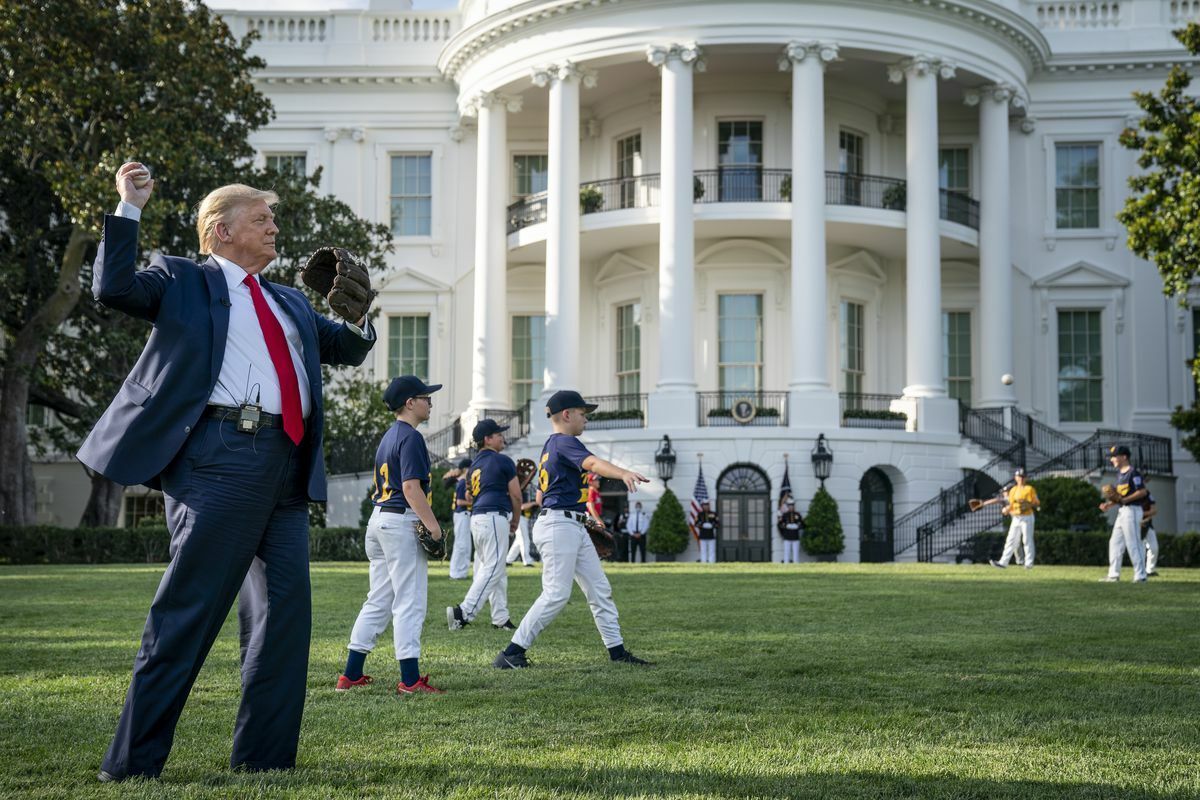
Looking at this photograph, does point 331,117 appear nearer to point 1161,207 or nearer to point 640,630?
point 1161,207

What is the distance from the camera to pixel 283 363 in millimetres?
5430

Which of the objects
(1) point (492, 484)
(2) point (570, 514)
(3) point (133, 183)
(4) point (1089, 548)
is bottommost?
(4) point (1089, 548)

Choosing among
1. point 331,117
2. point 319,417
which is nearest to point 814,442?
point 331,117

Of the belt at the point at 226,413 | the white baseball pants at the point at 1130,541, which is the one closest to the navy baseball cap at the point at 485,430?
the belt at the point at 226,413

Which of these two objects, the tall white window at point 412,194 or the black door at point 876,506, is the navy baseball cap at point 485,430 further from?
the tall white window at point 412,194

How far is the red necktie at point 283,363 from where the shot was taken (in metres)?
5.34

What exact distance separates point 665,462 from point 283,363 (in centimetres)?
2629

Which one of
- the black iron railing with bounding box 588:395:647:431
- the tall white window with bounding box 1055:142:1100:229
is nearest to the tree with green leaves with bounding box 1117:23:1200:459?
the black iron railing with bounding box 588:395:647:431

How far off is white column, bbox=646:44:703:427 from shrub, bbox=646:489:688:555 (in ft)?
8.42

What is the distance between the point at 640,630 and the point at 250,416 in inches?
272

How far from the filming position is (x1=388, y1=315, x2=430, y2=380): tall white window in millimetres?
39625

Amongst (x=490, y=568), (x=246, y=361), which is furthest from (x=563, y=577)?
(x=246, y=361)

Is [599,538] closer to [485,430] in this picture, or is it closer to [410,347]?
[485,430]

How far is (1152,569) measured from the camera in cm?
2172
